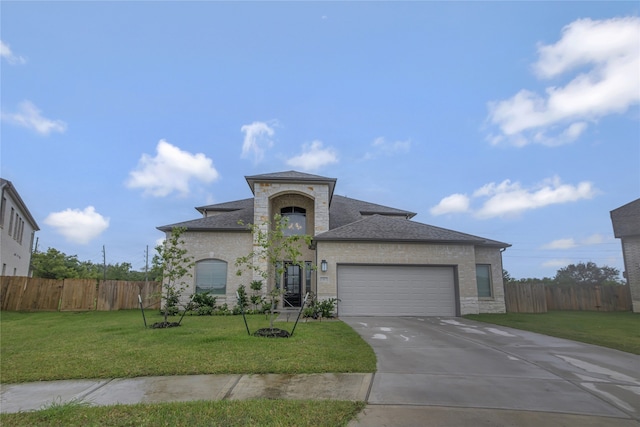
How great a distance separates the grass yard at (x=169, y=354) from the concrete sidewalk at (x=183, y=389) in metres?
0.28

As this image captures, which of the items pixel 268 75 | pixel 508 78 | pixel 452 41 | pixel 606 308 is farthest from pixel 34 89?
pixel 606 308

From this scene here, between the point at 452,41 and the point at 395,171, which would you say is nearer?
the point at 452,41

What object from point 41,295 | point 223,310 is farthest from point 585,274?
point 41,295

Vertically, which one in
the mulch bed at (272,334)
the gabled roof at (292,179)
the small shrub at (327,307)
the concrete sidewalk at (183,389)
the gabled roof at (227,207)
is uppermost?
the gabled roof at (292,179)

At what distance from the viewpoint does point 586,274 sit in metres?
41.8

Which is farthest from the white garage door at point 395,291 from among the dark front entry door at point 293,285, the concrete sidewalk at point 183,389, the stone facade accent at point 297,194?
the concrete sidewalk at point 183,389

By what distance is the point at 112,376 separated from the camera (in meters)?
5.14

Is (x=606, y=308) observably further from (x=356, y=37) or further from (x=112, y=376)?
(x=112, y=376)

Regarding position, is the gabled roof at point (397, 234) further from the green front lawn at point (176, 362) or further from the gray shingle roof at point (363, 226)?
the green front lawn at point (176, 362)

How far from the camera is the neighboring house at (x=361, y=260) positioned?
14508 mm

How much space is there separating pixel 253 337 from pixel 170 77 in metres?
12.8

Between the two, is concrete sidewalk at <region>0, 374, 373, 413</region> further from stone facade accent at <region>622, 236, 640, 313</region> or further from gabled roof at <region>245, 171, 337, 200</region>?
stone facade accent at <region>622, 236, 640, 313</region>

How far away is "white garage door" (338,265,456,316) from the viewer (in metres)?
14.3

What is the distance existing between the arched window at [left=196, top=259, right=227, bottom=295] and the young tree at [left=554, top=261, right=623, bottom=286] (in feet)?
128
